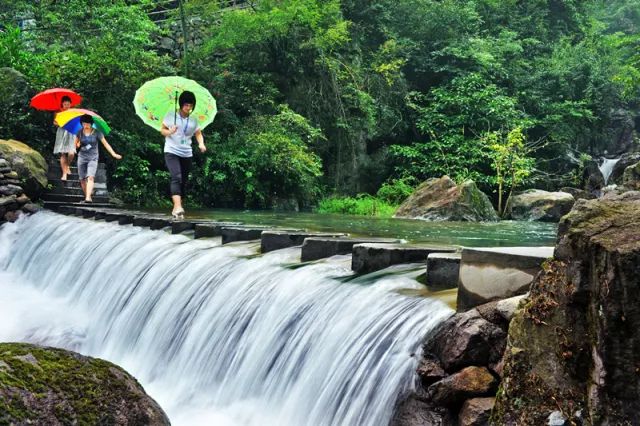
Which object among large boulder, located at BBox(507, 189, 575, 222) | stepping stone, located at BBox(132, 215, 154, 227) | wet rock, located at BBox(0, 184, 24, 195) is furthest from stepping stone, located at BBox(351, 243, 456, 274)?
large boulder, located at BBox(507, 189, 575, 222)

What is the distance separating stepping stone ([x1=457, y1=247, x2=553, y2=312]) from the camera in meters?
3.02

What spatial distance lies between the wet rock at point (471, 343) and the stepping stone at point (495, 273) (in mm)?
180

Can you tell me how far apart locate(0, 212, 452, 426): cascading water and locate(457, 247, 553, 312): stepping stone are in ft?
0.64

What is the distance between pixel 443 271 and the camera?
3871 mm

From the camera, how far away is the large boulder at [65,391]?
2.74m

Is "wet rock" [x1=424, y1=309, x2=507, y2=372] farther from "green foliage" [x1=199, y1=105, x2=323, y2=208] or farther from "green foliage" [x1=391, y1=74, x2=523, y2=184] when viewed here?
"green foliage" [x1=391, y1=74, x2=523, y2=184]

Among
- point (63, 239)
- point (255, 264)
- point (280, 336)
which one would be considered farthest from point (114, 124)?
point (280, 336)

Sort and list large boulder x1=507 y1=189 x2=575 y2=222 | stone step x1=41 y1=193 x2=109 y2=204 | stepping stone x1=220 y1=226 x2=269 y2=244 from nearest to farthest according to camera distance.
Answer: stepping stone x1=220 y1=226 x2=269 y2=244
stone step x1=41 y1=193 x2=109 y2=204
large boulder x1=507 y1=189 x2=575 y2=222

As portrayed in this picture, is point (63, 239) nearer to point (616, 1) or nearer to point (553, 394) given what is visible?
point (553, 394)

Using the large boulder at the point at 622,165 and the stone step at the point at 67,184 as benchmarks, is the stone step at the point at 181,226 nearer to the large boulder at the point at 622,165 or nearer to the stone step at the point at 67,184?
the stone step at the point at 67,184

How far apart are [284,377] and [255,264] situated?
1.64m

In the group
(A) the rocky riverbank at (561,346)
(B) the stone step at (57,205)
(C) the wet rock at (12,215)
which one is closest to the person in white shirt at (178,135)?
(B) the stone step at (57,205)

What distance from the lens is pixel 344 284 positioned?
14.4 feet

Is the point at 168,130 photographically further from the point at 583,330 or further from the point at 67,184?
the point at 583,330
